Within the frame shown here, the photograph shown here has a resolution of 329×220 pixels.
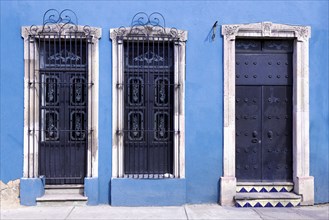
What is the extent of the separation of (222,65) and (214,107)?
739 mm

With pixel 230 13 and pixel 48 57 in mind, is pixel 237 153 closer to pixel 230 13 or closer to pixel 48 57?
pixel 230 13

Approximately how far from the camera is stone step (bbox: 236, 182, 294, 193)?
23.4 ft

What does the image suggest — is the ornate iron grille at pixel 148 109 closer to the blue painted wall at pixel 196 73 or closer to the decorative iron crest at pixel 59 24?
the blue painted wall at pixel 196 73

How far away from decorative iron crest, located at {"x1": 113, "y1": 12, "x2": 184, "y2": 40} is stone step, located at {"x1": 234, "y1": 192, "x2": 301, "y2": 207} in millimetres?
2952

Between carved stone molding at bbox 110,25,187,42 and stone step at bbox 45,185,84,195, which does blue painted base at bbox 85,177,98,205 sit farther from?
carved stone molding at bbox 110,25,187,42

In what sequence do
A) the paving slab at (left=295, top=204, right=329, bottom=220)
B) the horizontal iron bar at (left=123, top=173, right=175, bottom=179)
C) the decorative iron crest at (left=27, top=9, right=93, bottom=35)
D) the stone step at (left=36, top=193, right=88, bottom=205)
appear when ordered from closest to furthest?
the paving slab at (left=295, top=204, right=329, bottom=220) < the stone step at (left=36, top=193, right=88, bottom=205) < the decorative iron crest at (left=27, top=9, right=93, bottom=35) < the horizontal iron bar at (left=123, top=173, right=175, bottom=179)

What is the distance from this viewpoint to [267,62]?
7285 mm

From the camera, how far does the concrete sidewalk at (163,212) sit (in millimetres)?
6285

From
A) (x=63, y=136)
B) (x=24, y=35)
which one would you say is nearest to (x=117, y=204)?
(x=63, y=136)

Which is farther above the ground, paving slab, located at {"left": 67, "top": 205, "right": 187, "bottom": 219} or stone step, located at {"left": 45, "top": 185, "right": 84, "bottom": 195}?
stone step, located at {"left": 45, "top": 185, "right": 84, "bottom": 195}

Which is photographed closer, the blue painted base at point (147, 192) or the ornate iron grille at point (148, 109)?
the blue painted base at point (147, 192)

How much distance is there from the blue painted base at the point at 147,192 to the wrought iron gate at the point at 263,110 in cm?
120

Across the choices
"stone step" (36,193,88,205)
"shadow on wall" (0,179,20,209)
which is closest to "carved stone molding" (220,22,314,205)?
"stone step" (36,193,88,205)

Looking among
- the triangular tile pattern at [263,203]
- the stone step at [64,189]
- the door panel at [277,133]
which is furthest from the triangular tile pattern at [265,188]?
the stone step at [64,189]
